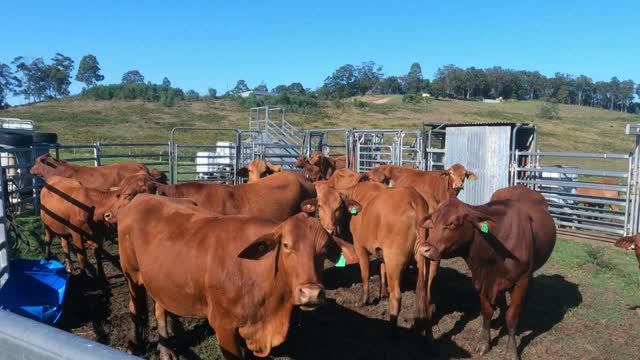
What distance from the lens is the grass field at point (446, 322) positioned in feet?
17.3

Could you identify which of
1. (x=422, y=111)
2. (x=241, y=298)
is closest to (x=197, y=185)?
(x=241, y=298)

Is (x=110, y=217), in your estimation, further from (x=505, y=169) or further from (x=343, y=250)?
(x=505, y=169)

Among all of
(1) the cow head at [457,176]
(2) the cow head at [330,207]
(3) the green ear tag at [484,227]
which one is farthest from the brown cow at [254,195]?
(1) the cow head at [457,176]

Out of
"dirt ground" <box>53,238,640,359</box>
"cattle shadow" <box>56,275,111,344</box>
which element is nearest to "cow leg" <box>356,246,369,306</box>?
"dirt ground" <box>53,238,640,359</box>

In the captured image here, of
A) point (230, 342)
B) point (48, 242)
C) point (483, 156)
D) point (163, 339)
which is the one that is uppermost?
point (483, 156)

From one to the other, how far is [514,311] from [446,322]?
1.06m

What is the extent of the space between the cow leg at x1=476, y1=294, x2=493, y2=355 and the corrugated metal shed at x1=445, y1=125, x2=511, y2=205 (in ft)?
27.2

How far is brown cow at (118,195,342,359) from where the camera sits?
3.53 m

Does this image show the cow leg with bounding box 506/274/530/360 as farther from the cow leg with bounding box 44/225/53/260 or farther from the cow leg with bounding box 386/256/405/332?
the cow leg with bounding box 44/225/53/260

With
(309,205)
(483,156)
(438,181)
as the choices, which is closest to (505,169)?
(483,156)

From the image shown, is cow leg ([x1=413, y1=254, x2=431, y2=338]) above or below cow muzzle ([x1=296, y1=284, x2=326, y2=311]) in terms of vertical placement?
below

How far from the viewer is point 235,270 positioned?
379cm

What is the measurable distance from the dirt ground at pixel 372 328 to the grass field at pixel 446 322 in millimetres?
10

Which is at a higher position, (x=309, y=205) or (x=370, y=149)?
(x=370, y=149)
